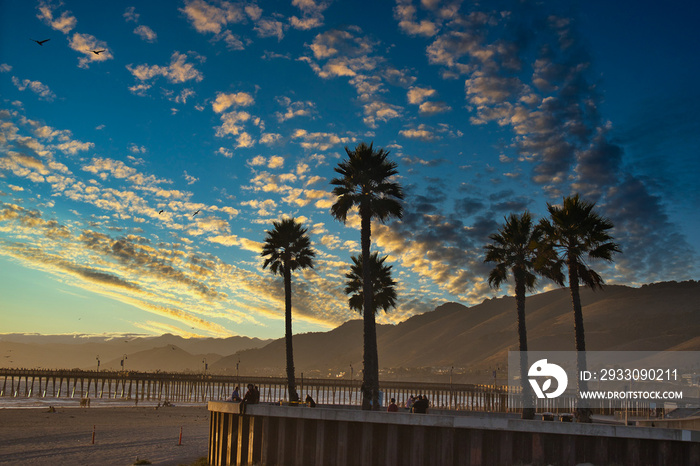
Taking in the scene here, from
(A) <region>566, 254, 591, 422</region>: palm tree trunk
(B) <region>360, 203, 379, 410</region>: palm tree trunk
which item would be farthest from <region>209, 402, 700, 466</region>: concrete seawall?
(B) <region>360, 203, 379, 410</region>: palm tree trunk

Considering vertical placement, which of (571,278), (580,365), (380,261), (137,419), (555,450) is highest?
(380,261)

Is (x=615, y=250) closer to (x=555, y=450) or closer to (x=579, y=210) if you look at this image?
(x=579, y=210)

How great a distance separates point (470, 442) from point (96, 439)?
1311 inches

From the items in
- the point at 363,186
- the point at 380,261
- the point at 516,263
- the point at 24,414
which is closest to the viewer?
the point at 363,186

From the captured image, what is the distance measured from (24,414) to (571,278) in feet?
196

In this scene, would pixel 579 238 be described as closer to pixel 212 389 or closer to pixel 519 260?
pixel 519 260

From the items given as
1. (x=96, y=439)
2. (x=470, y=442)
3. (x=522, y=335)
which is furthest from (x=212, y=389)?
(x=470, y=442)

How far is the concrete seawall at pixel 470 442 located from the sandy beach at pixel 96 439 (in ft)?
42.7

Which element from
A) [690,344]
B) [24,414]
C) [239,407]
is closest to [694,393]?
[239,407]

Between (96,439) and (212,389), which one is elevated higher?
(96,439)

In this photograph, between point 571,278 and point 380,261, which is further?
point 380,261

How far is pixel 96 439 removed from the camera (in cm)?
3941

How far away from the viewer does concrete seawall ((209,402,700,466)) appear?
54.1ft

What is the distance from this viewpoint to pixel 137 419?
59.9 meters
